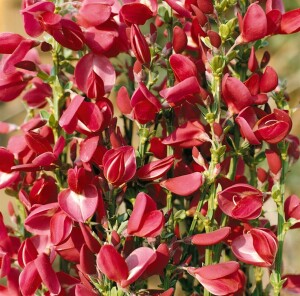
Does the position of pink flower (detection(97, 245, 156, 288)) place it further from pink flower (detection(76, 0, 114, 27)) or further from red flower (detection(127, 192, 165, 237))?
pink flower (detection(76, 0, 114, 27))

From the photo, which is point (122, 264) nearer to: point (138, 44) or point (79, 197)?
point (79, 197)

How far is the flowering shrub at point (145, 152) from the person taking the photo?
607 millimetres

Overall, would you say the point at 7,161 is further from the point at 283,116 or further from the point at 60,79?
the point at 283,116

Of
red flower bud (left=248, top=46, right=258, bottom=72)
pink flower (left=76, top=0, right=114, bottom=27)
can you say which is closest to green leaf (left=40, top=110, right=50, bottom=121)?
pink flower (left=76, top=0, right=114, bottom=27)

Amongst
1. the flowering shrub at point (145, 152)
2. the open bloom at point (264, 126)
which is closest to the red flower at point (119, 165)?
the flowering shrub at point (145, 152)

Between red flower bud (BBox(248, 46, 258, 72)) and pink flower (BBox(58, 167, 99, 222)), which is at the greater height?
red flower bud (BBox(248, 46, 258, 72))

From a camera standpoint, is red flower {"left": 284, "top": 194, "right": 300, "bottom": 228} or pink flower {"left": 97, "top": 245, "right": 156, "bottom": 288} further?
red flower {"left": 284, "top": 194, "right": 300, "bottom": 228}

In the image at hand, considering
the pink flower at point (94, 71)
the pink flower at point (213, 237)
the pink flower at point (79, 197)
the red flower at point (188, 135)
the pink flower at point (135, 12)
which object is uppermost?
the pink flower at point (135, 12)

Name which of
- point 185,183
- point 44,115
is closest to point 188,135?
point 185,183

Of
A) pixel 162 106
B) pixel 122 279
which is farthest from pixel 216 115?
pixel 122 279

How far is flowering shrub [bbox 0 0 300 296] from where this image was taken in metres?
0.61

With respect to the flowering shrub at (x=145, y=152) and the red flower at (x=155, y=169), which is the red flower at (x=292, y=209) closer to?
the flowering shrub at (x=145, y=152)

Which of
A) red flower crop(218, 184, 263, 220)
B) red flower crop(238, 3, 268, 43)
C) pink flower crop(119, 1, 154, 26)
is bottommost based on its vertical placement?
red flower crop(218, 184, 263, 220)

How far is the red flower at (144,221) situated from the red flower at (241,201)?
0.06 metres
